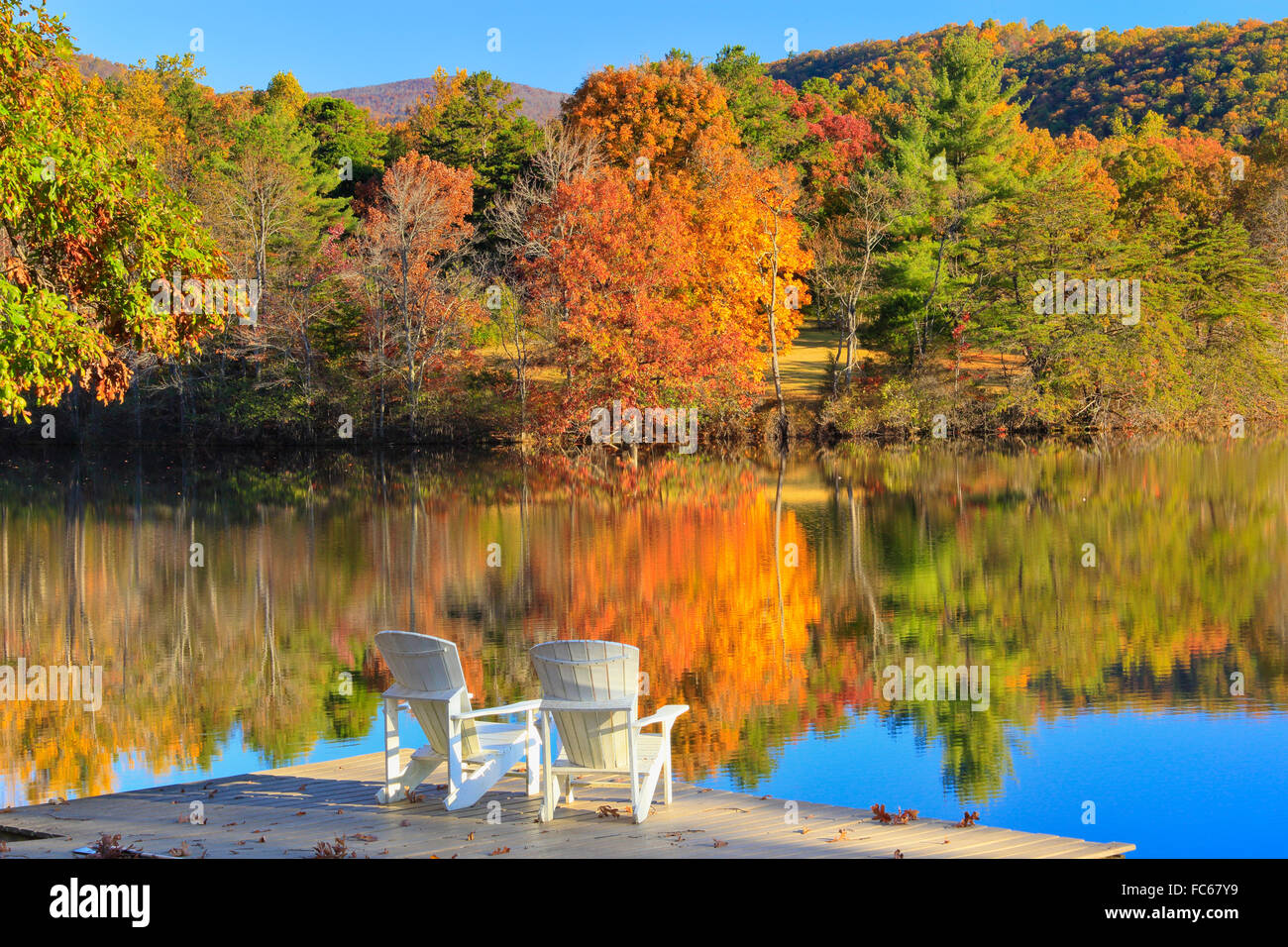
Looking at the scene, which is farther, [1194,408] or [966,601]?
[1194,408]

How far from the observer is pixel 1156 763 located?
27.8ft

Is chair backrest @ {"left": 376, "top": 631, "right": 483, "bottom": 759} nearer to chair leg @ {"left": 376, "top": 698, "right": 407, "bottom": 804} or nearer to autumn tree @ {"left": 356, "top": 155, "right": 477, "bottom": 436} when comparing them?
chair leg @ {"left": 376, "top": 698, "right": 407, "bottom": 804}

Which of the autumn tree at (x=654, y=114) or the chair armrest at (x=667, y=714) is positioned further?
the autumn tree at (x=654, y=114)

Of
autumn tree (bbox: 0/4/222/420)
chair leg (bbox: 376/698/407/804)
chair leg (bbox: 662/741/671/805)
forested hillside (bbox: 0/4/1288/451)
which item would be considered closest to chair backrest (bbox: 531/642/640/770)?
chair leg (bbox: 662/741/671/805)

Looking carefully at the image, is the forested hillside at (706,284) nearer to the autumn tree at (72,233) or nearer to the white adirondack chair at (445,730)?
the autumn tree at (72,233)

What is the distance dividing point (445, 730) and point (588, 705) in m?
0.89

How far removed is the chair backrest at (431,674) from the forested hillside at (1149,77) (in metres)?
63.7

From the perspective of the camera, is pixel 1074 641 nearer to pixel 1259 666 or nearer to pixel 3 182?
pixel 1259 666

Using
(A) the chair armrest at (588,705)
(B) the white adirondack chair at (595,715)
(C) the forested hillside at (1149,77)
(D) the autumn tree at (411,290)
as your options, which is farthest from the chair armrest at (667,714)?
(C) the forested hillside at (1149,77)

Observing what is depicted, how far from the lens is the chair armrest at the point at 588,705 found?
6582 mm

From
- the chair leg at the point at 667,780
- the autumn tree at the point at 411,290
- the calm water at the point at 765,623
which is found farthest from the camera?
the autumn tree at the point at 411,290

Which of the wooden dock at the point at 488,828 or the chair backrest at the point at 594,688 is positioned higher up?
the chair backrest at the point at 594,688
